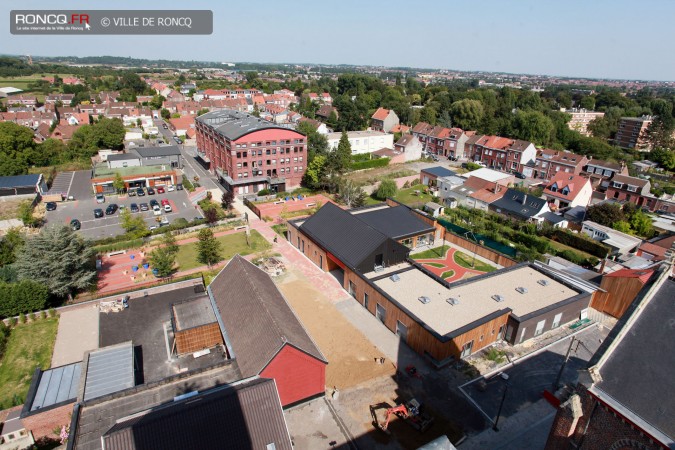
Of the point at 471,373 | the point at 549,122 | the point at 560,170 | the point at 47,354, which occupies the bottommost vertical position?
the point at 47,354

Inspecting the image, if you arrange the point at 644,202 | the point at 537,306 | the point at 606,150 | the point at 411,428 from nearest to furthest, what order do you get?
the point at 411,428 → the point at 537,306 → the point at 644,202 → the point at 606,150

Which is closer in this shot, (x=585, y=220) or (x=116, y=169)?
(x=585, y=220)

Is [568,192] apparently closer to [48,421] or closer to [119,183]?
[48,421]

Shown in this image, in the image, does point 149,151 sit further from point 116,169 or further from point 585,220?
point 585,220

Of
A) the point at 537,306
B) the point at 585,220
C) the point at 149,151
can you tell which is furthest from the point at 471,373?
the point at 149,151

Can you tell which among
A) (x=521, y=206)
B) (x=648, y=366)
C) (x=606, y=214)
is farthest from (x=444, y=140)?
(x=648, y=366)

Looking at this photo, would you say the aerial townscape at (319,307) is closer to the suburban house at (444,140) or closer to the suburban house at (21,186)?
the suburban house at (21,186)
